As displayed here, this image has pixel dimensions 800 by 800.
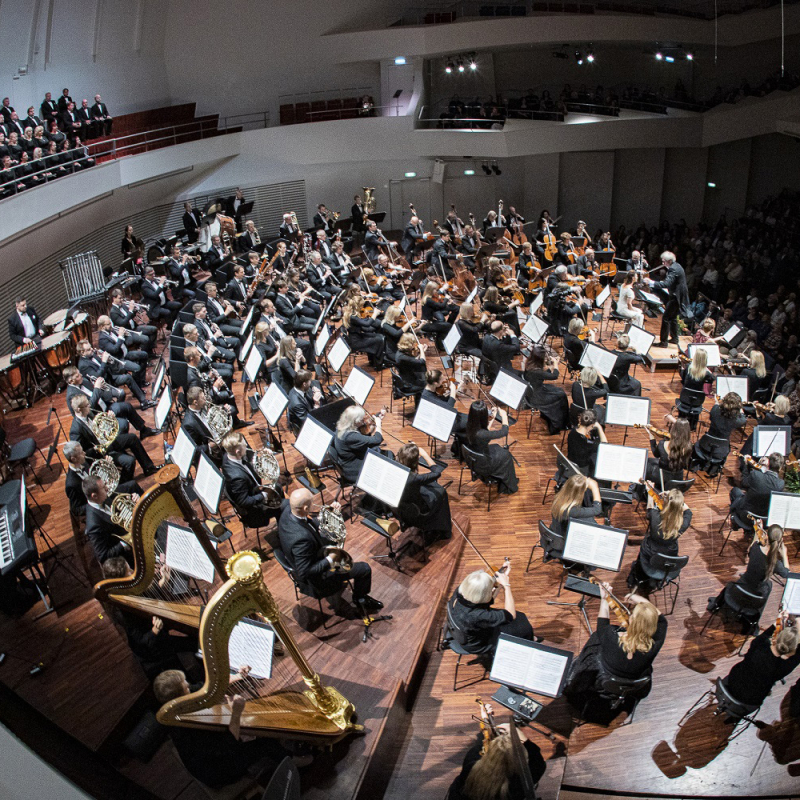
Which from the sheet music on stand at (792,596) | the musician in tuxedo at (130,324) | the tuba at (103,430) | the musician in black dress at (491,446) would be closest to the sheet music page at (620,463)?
the musician in black dress at (491,446)

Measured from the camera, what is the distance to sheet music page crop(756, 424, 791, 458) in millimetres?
7406

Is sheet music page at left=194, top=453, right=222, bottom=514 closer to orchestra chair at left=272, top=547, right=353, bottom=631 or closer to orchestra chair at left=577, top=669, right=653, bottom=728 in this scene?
orchestra chair at left=272, top=547, right=353, bottom=631

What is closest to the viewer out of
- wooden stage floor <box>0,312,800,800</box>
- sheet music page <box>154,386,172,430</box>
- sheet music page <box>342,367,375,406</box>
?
wooden stage floor <box>0,312,800,800</box>

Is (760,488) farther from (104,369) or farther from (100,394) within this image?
(104,369)

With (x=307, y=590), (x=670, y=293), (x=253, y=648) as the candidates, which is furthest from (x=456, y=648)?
(x=670, y=293)

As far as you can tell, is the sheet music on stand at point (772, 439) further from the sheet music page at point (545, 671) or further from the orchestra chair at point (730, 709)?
the sheet music page at point (545, 671)

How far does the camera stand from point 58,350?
11.0 meters

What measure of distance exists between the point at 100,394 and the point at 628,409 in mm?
6362

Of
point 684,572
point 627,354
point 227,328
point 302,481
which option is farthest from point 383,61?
point 684,572

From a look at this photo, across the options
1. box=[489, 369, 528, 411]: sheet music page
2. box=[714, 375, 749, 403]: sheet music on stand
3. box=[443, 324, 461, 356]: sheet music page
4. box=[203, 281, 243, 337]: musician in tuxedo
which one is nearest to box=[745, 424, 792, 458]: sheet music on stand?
box=[714, 375, 749, 403]: sheet music on stand

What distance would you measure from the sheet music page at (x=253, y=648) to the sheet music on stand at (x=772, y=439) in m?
5.71

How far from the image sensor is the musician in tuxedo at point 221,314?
36.7 feet

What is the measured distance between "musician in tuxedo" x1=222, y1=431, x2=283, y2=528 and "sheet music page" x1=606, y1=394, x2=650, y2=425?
3785 millimetres

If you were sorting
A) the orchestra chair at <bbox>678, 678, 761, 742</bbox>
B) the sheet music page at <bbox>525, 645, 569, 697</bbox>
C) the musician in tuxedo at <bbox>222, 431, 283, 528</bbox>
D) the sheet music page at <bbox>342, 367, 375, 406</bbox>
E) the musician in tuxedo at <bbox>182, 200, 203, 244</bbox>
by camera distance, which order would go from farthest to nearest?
1. the musician in tuxedo at <bbox>182, 200, 203, 244</bbox>
2. the sheet music page at <bbox>342, 367, 375, 406</bbox>
3. the musician in tuxedo at <bbox>222, 431, 283, 528</bbox>
4. the orchestra chair at <bbox>678, 678, 761, 742</bbox>
5. the sheet music page at <bbox>525, 645, 569, 697</bbox>
